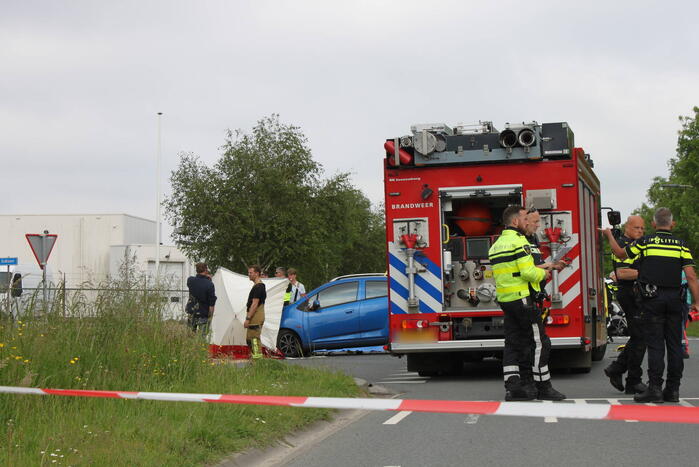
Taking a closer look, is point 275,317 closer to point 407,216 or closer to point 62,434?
point 407,216

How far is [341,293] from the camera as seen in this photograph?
1909 cm

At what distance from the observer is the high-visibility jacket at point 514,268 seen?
392 inches

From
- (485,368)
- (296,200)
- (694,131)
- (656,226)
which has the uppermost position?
(694,131)

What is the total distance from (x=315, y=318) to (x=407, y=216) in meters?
6.21

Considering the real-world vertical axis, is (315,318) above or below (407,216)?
below

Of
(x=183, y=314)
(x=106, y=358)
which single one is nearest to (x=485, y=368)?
(x=183, y=314)

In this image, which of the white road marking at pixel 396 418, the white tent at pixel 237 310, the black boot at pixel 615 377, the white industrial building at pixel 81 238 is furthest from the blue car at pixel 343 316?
the white industrial building at pixel 81 238

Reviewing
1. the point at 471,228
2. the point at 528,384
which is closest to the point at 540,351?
the point at 528,384

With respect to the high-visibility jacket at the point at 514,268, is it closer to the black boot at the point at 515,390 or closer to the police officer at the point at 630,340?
the black boot at the point at 515,390

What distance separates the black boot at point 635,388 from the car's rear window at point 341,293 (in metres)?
8.62

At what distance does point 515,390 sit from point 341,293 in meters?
9.20

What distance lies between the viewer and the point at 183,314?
11562 millimetres

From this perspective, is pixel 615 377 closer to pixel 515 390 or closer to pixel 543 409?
pixel 515 390

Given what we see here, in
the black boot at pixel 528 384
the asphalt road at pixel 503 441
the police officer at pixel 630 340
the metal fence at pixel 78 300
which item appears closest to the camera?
the asphalt road at pixel 503 441
